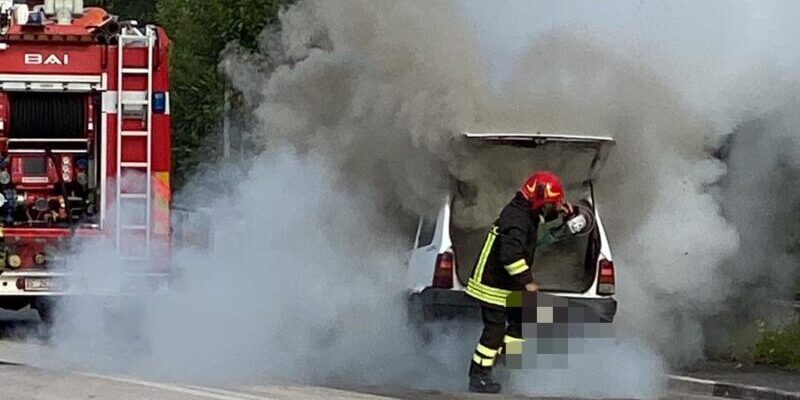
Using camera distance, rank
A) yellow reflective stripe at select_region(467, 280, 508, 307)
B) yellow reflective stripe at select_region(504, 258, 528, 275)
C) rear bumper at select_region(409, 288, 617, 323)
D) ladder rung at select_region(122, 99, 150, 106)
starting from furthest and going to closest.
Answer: ladder rung at select_region(122, 99, 150, 106) < rear bumper at select_region(409, 288, 617, 323) < yellow reflective stripe at select_region(467, 280, 508, 307) < yellow reflective stripe at select_region(504, 258, 528, 275)

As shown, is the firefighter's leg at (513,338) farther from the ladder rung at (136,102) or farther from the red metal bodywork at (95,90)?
the ladder rung at (136,102)

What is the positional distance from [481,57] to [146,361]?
3.74m

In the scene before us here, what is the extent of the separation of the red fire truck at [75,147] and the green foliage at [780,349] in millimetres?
5508

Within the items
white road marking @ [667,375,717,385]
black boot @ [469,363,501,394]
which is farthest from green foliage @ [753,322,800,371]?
black boot @ [469,363,501,394]

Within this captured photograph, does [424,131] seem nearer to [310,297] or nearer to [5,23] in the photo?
[310,297]

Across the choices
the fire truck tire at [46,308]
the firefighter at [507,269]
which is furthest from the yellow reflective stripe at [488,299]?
the fire truck tire at [46,308]

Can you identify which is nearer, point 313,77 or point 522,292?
point 522,292

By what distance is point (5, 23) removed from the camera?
16.3 m

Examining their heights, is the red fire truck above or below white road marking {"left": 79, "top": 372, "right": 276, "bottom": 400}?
above

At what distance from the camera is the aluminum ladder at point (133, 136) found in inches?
621

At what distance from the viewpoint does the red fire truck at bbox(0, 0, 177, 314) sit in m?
15.8

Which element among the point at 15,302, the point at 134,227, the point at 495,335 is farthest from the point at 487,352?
the point at 15,302

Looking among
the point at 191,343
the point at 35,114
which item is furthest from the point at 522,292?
the point at 35,114

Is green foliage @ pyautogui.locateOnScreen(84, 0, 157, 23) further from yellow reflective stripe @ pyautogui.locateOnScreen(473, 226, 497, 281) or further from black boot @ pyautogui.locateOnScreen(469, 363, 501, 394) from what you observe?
black boot @ pyautogui.locateOnScreen(469, 363, 501, 394)
